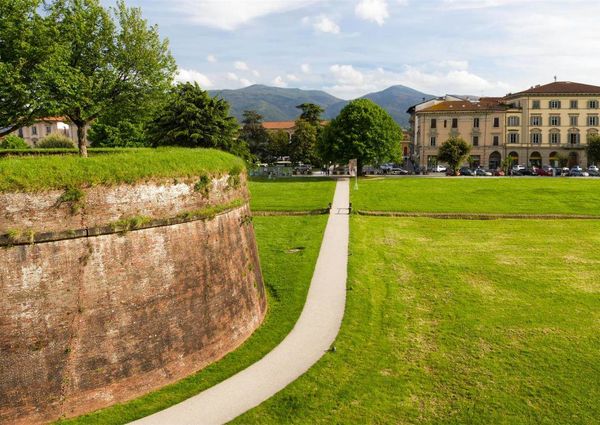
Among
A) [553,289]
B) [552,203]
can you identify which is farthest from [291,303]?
[552,203]

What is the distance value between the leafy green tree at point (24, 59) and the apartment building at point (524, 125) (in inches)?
2729

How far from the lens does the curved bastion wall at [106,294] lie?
11.7 meters

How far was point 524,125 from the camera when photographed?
269ft

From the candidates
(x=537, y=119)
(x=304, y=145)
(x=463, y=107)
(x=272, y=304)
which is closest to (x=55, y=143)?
(x=304, y=145)

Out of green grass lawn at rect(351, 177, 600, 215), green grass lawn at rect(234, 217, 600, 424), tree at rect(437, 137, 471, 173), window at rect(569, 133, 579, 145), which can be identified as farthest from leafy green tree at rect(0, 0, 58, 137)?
window at rect(569, 133, 579, 145)

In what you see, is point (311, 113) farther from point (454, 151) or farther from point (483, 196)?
point (483, 196)

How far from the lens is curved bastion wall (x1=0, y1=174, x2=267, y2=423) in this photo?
11.7 m

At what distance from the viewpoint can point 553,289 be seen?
22000 mm

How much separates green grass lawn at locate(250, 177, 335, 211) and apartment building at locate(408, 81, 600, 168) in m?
30.9

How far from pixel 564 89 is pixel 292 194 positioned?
2279 inches

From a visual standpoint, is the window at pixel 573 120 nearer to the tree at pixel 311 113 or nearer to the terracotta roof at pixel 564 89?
the terracotta roof at pixel 564 89

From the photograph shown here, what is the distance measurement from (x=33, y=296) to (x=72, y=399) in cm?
277

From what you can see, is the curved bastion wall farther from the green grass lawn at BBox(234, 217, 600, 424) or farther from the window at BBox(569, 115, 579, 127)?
the window at BBox(569, 115, 579, 127)

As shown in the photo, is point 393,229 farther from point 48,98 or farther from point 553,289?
point 48,98
